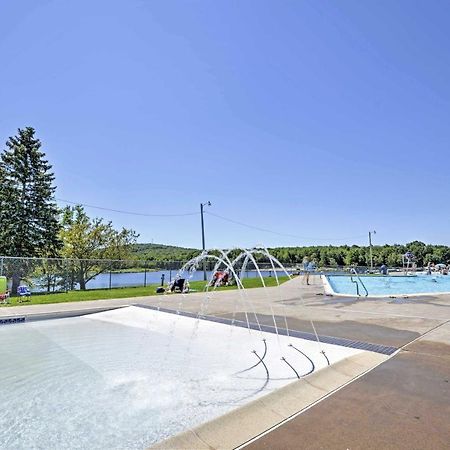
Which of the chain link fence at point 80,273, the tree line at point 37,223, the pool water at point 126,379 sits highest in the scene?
the tree line at point 37,223

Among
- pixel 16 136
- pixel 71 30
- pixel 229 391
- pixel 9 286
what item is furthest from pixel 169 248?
pixel 229 391

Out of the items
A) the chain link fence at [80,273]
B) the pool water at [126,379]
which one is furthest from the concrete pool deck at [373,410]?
the chain link fence at [80,273]

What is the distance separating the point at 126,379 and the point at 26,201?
24.2 metres

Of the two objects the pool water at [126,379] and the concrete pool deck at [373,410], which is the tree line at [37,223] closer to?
the pool water at [126,379]

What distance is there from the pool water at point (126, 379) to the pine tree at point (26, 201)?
17777mm

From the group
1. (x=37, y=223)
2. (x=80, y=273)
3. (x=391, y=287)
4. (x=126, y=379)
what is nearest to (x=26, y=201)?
(x=37, y=223)

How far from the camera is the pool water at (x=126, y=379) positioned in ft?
10.9

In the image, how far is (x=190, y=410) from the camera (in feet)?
12.1

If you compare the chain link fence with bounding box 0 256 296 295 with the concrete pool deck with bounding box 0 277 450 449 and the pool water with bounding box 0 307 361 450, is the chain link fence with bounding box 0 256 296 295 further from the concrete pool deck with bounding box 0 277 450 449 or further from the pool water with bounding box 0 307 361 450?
the concrete pool deck with bounding box 0 277 450 449

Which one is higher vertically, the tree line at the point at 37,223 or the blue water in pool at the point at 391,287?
the tree line at the point at 37,223

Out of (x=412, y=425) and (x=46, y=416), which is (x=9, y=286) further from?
(x=412, y=425)

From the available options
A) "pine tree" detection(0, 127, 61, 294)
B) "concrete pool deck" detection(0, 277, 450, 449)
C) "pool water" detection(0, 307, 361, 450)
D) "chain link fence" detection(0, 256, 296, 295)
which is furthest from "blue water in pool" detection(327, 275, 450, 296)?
"pine tree" detection(0, 127, 61, 294)

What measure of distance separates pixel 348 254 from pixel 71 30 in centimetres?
8590

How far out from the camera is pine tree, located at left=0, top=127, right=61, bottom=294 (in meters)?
24.0
